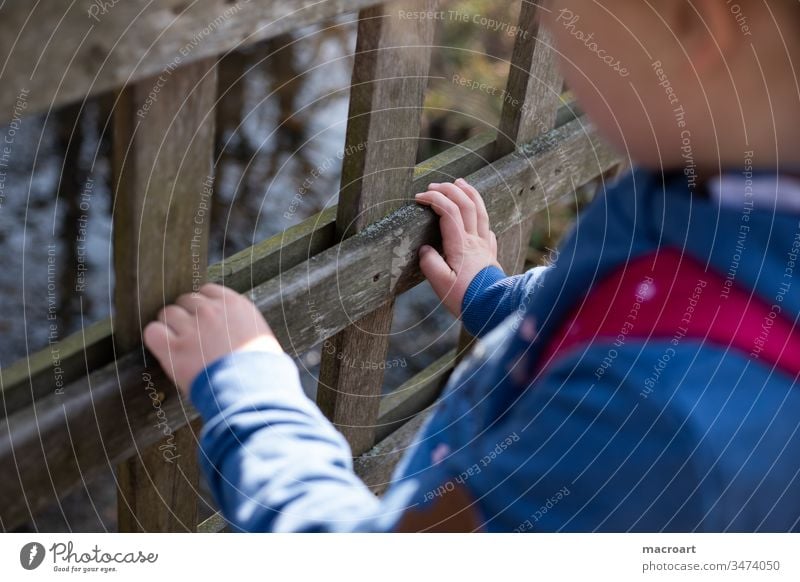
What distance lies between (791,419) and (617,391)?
0.11 metres

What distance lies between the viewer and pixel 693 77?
0.57 meters

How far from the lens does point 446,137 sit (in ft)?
7.26

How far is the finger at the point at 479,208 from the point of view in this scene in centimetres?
98

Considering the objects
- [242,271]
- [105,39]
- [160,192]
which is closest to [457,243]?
[242,271]

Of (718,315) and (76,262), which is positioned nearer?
(718,315)

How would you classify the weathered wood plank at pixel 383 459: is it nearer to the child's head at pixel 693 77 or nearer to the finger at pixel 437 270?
the finger at pixel 437 270

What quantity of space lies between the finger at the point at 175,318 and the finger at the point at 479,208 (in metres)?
0.35

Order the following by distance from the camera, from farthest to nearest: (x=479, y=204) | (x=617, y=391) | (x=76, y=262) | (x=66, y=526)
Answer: (x=76, y=262), (x=66, y=526), (x=479, y=204), (x=617, y=391)
